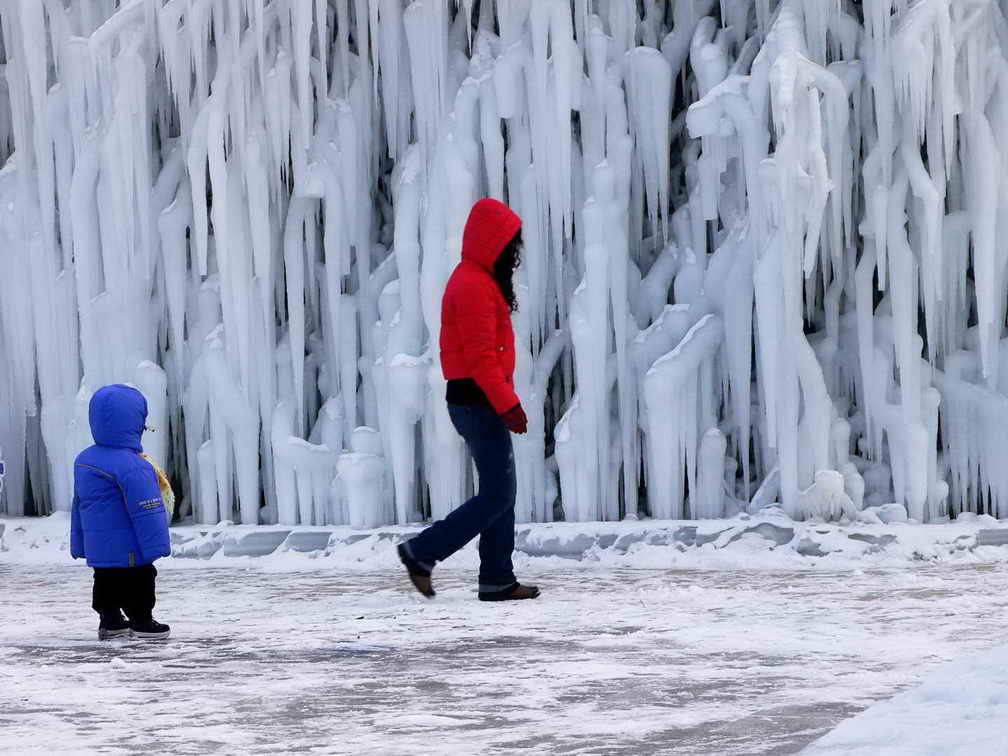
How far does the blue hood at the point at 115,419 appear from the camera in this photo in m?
5.54

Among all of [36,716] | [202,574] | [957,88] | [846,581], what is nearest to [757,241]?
[957,88]

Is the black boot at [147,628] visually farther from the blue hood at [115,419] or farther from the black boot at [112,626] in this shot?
the blue hood at [115,419]

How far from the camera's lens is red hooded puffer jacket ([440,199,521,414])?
6008mm

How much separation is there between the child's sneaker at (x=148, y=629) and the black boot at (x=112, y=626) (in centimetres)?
3

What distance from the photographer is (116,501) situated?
18.0 ft

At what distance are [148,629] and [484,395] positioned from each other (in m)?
1.55

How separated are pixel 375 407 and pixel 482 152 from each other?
143 cm

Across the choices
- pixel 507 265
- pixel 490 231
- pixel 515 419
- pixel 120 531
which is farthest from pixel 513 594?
pixel 120 531

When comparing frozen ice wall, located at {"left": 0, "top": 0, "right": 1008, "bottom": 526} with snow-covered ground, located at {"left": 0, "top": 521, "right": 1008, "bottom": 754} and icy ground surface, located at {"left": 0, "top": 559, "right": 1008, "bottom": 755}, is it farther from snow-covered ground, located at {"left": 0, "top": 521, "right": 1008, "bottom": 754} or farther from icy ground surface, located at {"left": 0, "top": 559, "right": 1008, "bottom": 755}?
icy ground surface, located at {"left": 0, "top": 559, "right": 1008, "bottom": 755}

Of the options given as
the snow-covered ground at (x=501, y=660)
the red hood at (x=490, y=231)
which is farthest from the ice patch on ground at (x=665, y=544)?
the red hood at (x=490, y=231)

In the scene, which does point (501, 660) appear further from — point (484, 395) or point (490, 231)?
point (490, 231)

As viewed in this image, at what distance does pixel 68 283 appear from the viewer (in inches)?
352

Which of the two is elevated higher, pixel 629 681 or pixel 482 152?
pixel 482 152

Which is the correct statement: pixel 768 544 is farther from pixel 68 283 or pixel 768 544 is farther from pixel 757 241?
pixel 68 283
